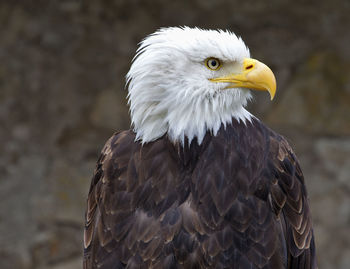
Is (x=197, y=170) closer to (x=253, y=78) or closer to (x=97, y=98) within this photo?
(x=253, y=78)

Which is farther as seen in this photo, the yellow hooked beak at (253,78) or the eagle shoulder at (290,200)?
the eagle shoulder at (290,200)

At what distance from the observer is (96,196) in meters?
2.57

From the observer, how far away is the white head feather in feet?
7.61

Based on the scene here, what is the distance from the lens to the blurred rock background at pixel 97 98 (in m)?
3.94

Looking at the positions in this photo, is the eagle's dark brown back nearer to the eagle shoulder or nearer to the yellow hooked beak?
the eagle shoulder

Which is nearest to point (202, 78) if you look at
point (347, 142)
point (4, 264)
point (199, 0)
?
point (199, 0)

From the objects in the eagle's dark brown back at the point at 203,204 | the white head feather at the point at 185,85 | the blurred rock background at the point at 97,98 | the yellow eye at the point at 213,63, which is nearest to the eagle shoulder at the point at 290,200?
the eagle's dark brown back at the point at 203,204

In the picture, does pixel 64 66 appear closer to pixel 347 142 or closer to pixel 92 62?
pixel 92 62

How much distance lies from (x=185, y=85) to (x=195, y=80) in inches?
1.5

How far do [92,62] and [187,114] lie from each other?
1.77 m

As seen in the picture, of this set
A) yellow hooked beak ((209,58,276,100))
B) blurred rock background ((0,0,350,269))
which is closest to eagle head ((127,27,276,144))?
yellow hooked beak ((209,58,276,100))

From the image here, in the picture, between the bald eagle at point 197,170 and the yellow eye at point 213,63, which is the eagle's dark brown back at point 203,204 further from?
the yellow eye at point 213,63

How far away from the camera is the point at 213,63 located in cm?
234

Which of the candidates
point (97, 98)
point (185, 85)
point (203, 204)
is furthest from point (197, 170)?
point (97, 98)
